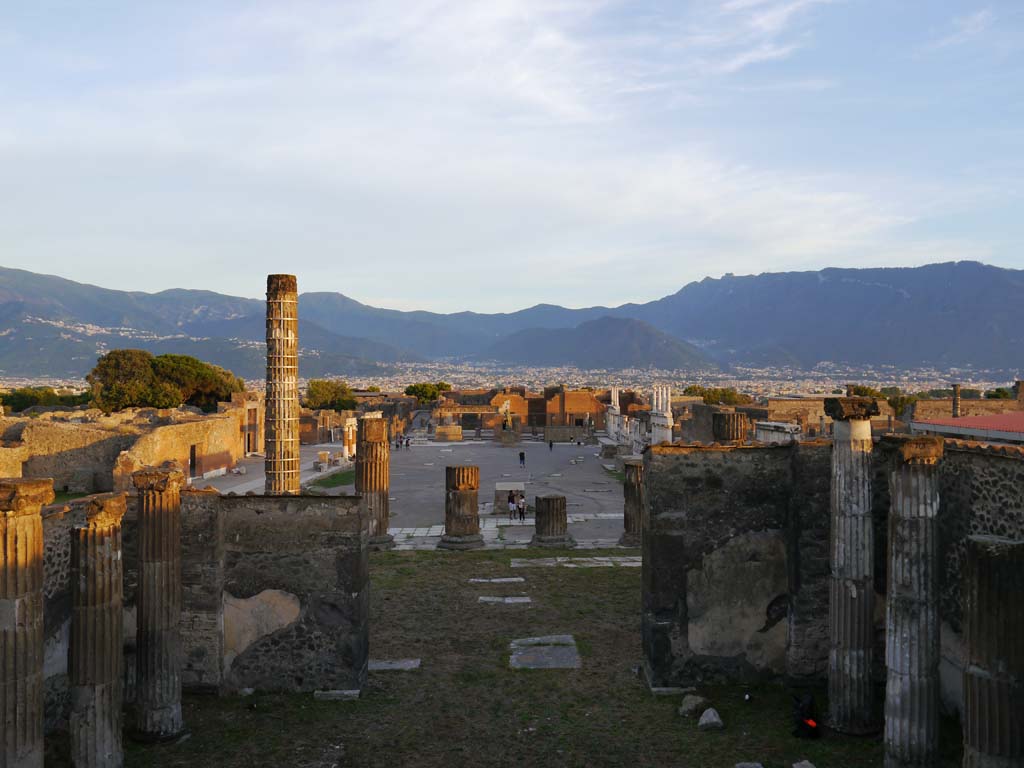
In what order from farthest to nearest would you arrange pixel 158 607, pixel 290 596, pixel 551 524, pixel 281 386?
pixel 551 524, pixel 281 386, pixel 290 596, pixel 158 607

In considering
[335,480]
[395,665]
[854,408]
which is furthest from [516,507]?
[854,408]

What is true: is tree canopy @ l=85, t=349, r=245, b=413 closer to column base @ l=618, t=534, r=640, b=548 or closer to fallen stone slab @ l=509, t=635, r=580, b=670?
column base @ l=618, t=534, r=640, b=548

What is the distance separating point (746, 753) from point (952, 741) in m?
2.19

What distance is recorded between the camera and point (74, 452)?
34.0m

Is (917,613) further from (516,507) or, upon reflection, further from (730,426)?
(516,507)

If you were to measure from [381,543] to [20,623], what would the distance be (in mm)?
14967

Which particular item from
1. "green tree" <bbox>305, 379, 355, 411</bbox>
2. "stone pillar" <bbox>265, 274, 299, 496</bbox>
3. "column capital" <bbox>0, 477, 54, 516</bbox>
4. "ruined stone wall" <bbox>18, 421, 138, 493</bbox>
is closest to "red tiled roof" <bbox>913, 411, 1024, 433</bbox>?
"stone pillar" <bbox>265, 274, 299, 496</bbox>

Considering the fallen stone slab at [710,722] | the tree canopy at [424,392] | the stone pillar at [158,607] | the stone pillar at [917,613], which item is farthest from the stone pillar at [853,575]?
the tree canopy at [424,392]

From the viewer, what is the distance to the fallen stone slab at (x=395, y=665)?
12.0m

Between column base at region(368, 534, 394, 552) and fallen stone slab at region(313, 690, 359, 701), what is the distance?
10.6 m

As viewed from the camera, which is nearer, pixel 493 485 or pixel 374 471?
pixel 374 471

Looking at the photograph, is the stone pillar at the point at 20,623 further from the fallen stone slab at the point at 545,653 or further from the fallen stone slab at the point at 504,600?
the fallen stone slab at the point at 504,600

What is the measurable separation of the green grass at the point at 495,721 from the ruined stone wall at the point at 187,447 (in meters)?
18.7

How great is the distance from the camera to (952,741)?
887cm
